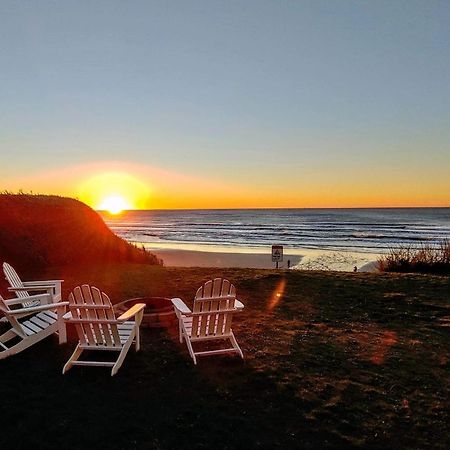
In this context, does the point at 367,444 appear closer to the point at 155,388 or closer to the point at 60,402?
the point at 155,388

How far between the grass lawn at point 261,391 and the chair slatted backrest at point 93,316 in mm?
349

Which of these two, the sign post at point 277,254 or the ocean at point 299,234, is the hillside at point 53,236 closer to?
the sign post at point 277,254

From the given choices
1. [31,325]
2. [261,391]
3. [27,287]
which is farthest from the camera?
[27,287]

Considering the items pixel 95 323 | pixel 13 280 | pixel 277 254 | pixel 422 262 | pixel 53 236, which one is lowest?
pixel 422 262

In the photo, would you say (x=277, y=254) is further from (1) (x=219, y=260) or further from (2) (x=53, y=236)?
(1) (x=219, y=260)

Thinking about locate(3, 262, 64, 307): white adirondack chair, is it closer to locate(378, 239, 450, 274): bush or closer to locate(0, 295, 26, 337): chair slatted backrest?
locate(0, 295, 26, 337): chair slatted backrest

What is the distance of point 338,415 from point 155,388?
1.78 m

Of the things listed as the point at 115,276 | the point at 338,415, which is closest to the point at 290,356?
the point at 338,415

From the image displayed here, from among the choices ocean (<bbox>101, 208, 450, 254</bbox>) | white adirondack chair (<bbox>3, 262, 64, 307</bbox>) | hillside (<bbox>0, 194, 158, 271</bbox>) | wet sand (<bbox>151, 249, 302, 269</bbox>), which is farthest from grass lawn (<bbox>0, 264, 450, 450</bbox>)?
ocean (<bbox>101, 208, 450, 254</bbox>)

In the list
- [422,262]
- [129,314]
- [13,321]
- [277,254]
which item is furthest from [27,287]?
[422,262]

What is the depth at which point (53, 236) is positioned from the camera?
13.8m

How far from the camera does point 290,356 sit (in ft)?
16.3

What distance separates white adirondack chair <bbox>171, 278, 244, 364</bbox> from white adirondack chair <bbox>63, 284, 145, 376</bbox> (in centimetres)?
71

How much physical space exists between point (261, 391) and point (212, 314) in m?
1.12
